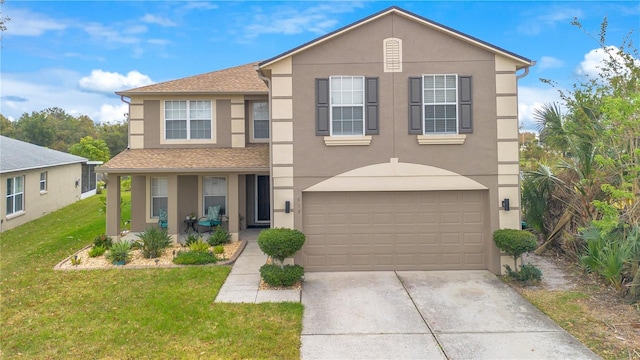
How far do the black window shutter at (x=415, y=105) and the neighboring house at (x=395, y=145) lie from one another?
24 millimetres

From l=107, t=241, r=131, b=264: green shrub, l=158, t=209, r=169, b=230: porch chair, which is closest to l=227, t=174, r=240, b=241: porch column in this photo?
l=158, t=209, r=169, b=230: porch chair

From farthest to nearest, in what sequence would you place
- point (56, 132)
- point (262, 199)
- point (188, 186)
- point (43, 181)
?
point (56, 132), point (43, 181), point (262, 199), point (188, 186)

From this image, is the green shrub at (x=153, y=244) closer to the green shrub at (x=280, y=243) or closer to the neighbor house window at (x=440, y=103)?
the green shrub at (x=280, y=243)

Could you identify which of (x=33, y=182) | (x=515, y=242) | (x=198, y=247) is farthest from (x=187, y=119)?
(x=515, y=242)

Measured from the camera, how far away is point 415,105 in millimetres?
8609

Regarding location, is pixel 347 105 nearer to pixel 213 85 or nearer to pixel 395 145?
pixel 395 145

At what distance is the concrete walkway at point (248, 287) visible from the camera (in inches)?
281

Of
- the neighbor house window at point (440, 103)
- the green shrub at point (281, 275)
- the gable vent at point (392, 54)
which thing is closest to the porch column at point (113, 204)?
the green shrub at point (281, 275)

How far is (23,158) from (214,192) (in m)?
11.2

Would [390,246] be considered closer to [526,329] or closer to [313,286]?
[313,286]

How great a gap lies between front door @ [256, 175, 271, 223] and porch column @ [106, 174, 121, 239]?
4612 mm

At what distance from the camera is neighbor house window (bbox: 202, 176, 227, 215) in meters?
12.8

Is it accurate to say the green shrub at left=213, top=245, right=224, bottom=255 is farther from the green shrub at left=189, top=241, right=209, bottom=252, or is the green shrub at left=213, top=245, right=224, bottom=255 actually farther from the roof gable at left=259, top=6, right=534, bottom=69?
the roof gable at left=259, top=6, right=534, bottom=69

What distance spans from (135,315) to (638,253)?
9.55m
